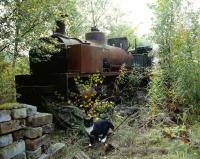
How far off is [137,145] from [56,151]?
4.65 ft

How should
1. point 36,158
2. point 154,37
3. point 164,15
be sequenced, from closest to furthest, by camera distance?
point 36,158 < point 164,15 < point 154,37

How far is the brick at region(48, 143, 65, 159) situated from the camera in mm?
5442

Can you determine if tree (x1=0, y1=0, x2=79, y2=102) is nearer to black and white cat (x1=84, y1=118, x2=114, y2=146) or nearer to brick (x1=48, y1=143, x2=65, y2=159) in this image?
brick (x1=48, y1=143, x2=65, y2=159)

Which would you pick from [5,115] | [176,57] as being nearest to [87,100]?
[176,57]

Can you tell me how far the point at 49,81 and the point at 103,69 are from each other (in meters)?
2.52

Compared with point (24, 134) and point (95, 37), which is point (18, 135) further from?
point (95, 37)

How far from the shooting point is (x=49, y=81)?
830 cm

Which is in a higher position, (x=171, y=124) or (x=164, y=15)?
(x=164, y=15)

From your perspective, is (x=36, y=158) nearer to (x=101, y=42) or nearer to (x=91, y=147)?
(x=91, y=147)

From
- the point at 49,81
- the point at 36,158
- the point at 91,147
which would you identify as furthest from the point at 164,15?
the point at 36,158

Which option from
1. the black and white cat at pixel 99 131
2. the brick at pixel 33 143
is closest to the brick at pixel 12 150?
the brick at pixel 33 143

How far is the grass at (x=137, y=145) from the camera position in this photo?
502 centimetres

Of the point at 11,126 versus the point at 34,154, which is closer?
the point at 11,126

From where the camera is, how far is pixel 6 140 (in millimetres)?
4469
